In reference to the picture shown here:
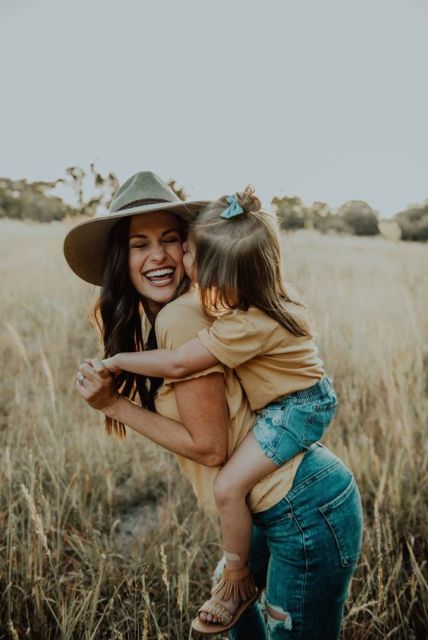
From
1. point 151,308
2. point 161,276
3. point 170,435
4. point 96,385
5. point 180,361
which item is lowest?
point 170,435

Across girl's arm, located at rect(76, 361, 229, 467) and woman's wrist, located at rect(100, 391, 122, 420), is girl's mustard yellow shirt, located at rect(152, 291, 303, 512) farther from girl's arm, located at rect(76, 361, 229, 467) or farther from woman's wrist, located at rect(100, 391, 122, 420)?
woman's wrist, located at rect(100, 391, 122, 420)

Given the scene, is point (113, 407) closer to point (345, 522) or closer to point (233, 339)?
point (233, 339)

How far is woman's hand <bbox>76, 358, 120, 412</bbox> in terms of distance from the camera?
160 centimetres

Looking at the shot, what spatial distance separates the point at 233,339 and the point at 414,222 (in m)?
23.4

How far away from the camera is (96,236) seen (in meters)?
1.88

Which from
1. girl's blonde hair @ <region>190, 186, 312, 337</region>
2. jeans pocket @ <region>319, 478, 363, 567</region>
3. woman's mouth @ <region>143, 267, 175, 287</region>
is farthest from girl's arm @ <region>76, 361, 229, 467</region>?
woman's mouth @ <region>143, 267, 175, 287</region>

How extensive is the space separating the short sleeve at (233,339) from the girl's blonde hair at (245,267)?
82 millimetres

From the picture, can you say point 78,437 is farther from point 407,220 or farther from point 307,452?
point 407,220

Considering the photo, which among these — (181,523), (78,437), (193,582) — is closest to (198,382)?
(193,582)

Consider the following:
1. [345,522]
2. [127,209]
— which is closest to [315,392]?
[345,522]

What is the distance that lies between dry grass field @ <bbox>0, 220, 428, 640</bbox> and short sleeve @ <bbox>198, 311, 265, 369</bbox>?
30.5 inches

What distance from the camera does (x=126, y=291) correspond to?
187 centimetres

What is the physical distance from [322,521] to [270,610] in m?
0.33

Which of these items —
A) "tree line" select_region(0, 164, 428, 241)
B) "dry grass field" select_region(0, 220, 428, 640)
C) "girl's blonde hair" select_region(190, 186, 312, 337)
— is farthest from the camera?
"tree line" select_region(0, 164, 428, 241)
